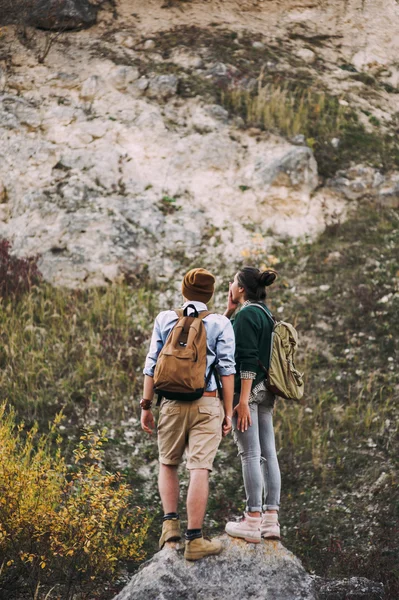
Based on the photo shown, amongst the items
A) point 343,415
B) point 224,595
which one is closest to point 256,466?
point 224,595

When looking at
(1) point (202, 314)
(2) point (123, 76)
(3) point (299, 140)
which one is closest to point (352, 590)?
(1) point (202, 314)

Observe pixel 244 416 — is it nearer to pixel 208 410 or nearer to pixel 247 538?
pixel 208 410

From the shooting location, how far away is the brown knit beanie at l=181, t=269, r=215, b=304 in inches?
192

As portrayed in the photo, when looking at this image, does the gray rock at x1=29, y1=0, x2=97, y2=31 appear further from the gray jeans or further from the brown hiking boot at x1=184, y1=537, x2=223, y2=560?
the brown hiking boot at x1=184, y1=537, x2=223, y2=560

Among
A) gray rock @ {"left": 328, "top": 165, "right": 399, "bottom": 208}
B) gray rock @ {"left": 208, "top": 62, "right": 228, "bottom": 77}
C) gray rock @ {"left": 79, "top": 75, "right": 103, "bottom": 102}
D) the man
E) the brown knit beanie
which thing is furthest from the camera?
gray rock @ {"left": 208, "top": 62, "right": 228, "bottom": 77}

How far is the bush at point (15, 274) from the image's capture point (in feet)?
31.7

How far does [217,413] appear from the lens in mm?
4852

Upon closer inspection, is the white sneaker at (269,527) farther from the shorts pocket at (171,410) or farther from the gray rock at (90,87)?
the gray rock at (90,87)

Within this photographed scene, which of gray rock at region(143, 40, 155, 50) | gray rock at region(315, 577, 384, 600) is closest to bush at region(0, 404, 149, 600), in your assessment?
gray rock at region(315, 577, 384, 600)

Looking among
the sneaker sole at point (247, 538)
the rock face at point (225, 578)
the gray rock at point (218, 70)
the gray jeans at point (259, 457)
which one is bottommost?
the rock face at point (225, 578)

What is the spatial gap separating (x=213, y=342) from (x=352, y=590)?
2319 millimetres

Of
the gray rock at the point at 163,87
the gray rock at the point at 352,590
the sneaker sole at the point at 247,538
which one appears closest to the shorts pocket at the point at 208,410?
the sneaker sole at the point at 247,538

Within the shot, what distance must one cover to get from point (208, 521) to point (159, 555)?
6.52ft

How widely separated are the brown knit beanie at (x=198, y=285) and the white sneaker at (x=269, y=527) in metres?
1.71
